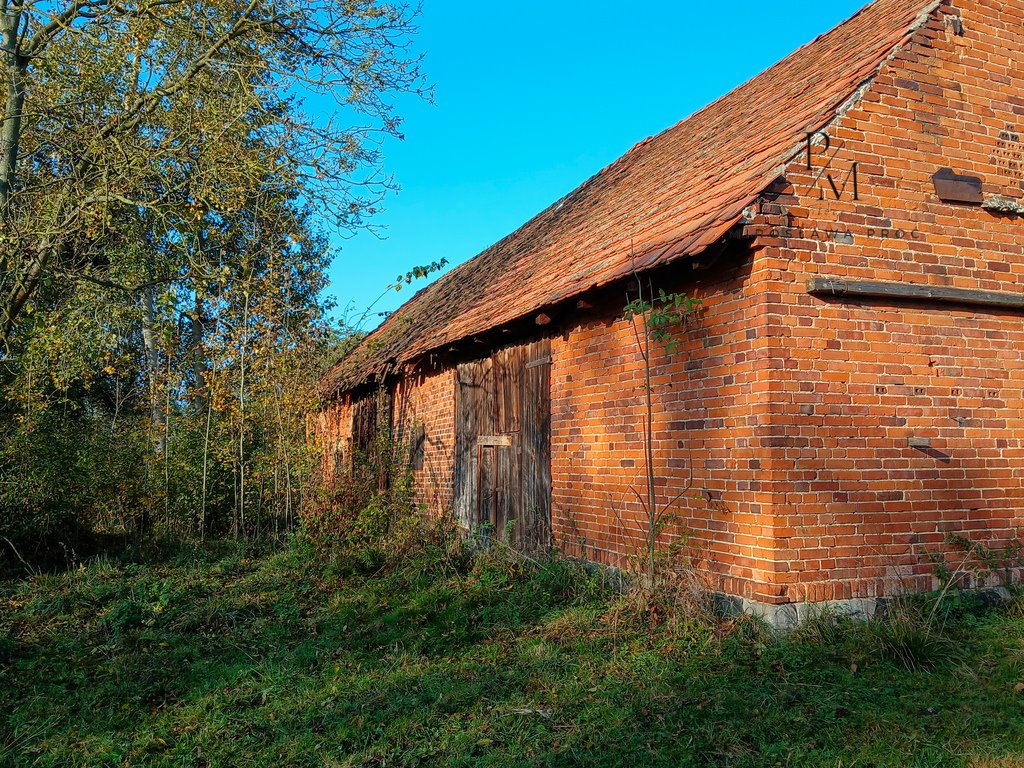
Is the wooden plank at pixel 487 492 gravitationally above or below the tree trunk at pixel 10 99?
below

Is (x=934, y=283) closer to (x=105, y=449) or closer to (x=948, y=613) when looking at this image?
(x=948, y=613)

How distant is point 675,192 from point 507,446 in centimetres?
373

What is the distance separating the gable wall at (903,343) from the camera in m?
5.30

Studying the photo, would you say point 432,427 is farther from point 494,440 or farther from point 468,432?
point 494,440

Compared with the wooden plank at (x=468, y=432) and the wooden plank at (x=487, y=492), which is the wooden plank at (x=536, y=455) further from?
the wooden plank at (x=468, y=432)

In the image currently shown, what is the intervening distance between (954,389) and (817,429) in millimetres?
1493

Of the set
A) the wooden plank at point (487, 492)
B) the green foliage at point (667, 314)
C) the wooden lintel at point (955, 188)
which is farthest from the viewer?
the wooden plank at point (487, 492)

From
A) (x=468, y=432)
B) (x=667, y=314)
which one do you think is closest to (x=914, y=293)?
(x=667, y=314)

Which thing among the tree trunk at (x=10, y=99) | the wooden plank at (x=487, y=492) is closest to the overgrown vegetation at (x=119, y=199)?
the tree trunk at (x=10, y=99)

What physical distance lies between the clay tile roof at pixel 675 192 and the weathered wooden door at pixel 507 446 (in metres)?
0.69

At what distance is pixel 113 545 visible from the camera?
10539mm

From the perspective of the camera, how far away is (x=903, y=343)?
5707 mm

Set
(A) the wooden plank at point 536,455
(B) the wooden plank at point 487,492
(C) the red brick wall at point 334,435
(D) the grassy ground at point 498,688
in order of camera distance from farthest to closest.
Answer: (C) the red brick wall at point 334,435
(B) the wooden plank at point 487,492
(A) the wooden plank at point 536,455
(D) the grassy ground at point 498,688

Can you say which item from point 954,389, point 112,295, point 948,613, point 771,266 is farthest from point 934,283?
point 112,295
